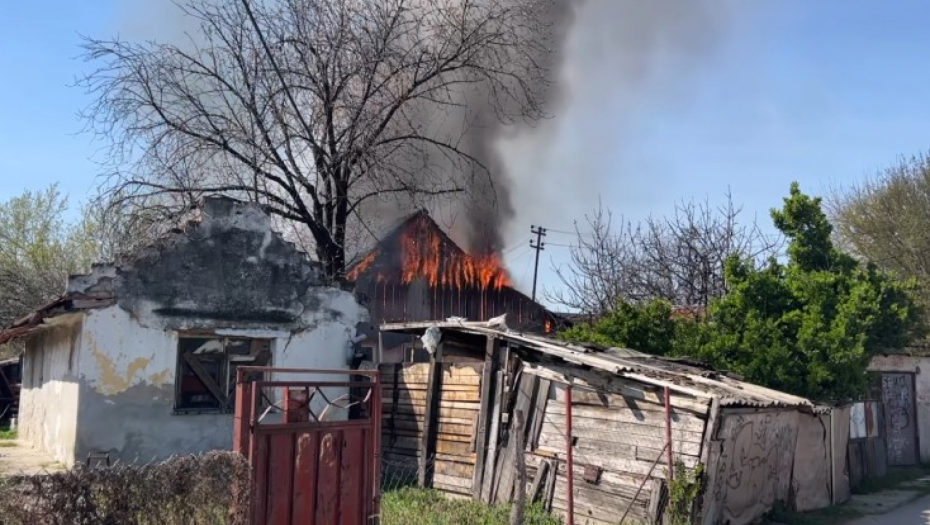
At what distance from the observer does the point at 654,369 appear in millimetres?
11867

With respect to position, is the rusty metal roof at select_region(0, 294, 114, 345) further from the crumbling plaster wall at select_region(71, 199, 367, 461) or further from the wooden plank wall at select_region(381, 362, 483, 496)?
the wooden plank wall at select_region(381, 362, 483, 496)

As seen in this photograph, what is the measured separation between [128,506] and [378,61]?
1291 cm

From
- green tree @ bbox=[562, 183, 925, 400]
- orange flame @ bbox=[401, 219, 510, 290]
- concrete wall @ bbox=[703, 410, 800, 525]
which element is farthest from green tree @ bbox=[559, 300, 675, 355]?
orange flame @ bbox=[401, 219, 510, 290]

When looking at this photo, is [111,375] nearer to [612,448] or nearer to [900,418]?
[612,448]

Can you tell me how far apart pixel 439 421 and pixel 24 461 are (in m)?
7.23

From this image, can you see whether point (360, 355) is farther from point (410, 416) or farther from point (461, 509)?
point (461, 509)

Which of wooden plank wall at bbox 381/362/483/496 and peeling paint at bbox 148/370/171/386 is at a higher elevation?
peeling paint at bbox 148/370/171/386

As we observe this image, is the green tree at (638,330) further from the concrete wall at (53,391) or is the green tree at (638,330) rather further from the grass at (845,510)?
the concrete wall at (53,391)

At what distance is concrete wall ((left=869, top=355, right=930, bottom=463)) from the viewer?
18.6 m

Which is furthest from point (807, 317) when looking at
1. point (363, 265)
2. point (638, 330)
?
point (363, 265)

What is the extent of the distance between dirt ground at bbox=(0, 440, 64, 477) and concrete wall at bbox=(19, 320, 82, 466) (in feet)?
0.50

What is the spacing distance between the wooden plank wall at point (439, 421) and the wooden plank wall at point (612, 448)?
1415 millimetres

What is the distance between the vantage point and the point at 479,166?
18.9 m

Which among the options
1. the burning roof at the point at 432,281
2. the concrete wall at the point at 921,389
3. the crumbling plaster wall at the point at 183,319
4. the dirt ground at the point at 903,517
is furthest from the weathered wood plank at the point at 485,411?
the concrete wall at the point at 921,389
